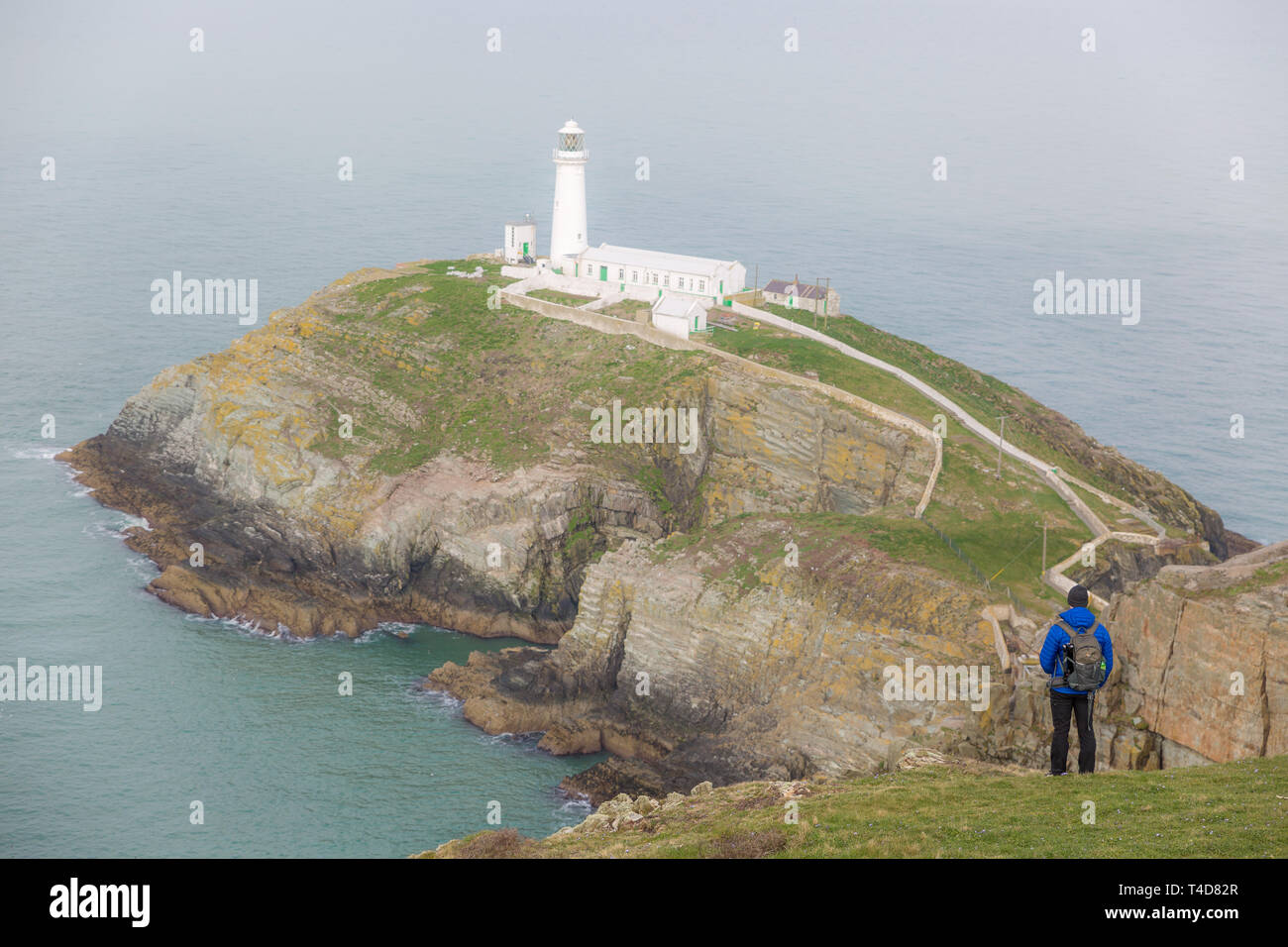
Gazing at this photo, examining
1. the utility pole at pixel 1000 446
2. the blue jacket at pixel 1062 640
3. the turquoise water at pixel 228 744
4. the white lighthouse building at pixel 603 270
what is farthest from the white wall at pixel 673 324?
the blue jacket at pixel 1062 640

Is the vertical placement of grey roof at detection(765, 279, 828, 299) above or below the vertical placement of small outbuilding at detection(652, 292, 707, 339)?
above

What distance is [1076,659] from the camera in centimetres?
2495

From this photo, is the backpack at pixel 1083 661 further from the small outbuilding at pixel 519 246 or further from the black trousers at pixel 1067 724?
the small outbuilding at pixel 519 246

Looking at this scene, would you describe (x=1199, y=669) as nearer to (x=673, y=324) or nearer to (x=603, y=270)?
(x=673, y=324)

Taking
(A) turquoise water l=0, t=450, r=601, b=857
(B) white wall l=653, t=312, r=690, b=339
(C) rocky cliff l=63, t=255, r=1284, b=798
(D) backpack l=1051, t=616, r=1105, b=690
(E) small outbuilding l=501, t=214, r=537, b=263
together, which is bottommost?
(A) turquoise water l=0, t=450, r=601, b=857

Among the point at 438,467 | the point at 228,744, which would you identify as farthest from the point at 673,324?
the point at 228,744

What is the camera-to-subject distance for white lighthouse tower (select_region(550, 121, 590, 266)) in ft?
304

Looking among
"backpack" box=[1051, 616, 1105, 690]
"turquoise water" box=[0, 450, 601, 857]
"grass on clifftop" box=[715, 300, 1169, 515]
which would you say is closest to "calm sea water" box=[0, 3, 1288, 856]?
"turquoise water" box=[0, 450, 601, 857]

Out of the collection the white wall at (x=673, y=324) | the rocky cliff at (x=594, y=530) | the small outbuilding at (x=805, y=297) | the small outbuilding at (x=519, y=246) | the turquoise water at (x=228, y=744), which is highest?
the small outbuilding at (x=519, y=246)

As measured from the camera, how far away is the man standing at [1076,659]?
81.6 ft

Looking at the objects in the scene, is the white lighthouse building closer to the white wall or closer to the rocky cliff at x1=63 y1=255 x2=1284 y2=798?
the white wall

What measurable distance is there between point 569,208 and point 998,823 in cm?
7417

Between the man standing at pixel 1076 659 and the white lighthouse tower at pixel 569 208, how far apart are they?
71.7 meters

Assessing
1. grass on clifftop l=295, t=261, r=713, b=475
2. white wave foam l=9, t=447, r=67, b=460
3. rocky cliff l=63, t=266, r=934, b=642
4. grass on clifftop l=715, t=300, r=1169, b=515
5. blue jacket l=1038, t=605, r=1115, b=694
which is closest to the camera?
blue jacket l=1038, t=605, r=1115, b=694
